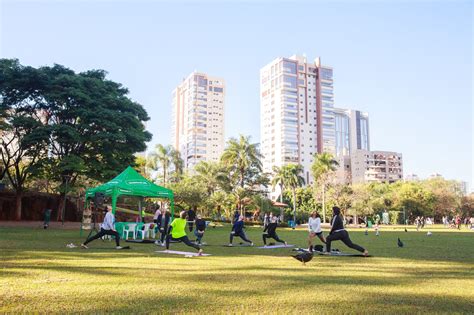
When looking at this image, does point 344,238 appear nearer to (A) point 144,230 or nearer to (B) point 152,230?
(A) point 144,230

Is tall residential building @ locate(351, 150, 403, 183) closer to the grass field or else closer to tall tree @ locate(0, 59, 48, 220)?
tall tree @ locate(0, 59, 48, 220)

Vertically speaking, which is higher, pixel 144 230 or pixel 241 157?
pixel 241 157

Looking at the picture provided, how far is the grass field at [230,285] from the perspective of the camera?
19.7 ft

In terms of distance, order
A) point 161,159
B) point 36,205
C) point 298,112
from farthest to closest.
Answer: point 298,112
point 161,159
point 36,205

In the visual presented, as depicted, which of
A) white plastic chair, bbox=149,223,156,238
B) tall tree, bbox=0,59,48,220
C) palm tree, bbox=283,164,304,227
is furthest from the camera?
palm tree, bbox=283,164,304,227

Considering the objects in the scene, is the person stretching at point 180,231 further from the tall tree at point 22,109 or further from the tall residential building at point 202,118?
the tall residential building at point 202,118

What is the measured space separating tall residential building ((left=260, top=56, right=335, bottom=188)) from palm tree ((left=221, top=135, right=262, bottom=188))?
75268 mm

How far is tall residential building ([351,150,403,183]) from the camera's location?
155 meters

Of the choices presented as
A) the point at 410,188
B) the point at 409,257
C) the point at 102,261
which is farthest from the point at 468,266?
the point at 410,188

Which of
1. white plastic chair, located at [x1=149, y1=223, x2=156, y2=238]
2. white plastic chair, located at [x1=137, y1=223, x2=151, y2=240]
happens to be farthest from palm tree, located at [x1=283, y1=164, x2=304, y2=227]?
white plastic chair, located at [x1=137, y1=223, x2=151, y2=240]

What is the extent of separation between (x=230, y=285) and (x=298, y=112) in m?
132

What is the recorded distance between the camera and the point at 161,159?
67.4m

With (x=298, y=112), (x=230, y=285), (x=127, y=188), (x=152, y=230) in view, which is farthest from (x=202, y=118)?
(x=230, y=285)

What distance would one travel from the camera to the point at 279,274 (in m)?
9.03
